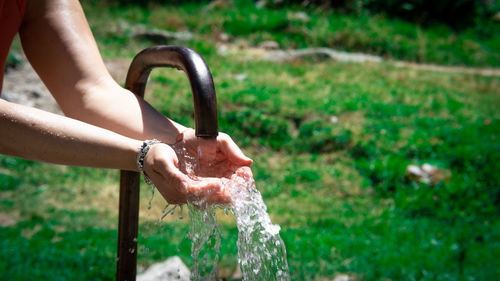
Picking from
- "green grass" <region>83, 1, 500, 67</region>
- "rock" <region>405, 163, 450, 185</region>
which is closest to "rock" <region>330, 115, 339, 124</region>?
"rock" <region>405, 163, 450, 185</region>

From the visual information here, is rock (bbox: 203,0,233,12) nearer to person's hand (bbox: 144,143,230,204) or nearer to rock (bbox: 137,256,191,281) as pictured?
rock (bbox: 137,256,191,281)

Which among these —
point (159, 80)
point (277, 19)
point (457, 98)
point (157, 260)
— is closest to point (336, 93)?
point (457, 98)

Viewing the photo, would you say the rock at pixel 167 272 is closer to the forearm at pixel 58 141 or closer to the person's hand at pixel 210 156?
the person's hand at pixel 210 156

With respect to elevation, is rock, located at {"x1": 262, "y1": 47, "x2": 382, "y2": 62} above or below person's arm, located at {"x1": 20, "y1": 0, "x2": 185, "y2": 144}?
below

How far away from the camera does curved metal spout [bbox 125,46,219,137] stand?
4.64 ft

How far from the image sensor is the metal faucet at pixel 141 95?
55.9 inches

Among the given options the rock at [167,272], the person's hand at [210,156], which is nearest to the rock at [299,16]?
the rock at [167,272]

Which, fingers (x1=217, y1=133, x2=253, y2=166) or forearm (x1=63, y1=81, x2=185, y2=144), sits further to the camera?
forearm (x1=63, y1=81, x2=185, y2=144)

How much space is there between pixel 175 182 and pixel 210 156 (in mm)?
197

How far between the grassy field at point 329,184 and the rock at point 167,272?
32 cm

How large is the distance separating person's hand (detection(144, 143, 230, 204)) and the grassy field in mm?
738

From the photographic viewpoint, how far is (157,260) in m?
3.62

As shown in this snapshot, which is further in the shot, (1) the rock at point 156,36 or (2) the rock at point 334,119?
(1) the rock at point 156,36

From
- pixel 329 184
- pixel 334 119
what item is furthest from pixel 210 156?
pixel 334 119
